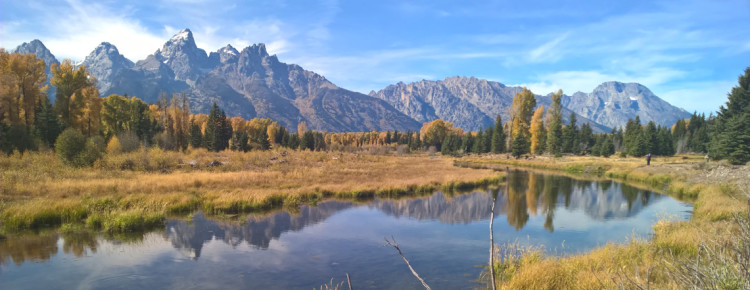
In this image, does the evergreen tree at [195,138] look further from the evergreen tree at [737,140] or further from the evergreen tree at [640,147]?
the evergreen tree at [640,147]

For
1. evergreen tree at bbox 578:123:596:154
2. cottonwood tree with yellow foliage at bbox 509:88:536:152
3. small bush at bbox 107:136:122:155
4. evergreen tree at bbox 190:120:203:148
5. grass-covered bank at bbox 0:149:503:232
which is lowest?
grass-covered bank at bbox 0:149:503:232

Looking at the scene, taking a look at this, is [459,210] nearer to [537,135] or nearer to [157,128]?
[157,128]

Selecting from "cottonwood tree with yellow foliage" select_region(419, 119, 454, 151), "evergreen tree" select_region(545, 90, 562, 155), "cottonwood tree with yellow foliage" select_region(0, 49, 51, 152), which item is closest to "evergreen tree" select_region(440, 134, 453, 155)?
"cottonwood tree with yellow foliage" select_region(419, 119, 454, 151)

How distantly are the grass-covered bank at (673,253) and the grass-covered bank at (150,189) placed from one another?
16.8 m

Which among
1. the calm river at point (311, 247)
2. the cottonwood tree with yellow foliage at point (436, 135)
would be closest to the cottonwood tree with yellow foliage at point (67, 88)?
the calm river at point (311, 247)

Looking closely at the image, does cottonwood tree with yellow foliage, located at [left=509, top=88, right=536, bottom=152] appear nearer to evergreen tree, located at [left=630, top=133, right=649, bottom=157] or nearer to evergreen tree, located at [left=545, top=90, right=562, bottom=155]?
evergreen tree, located at [left=545, top=90, right=562, bottom=155]

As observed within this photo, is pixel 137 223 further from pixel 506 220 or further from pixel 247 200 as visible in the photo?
pixel 506 220

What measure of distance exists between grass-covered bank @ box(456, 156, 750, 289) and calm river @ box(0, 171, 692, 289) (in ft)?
6.46

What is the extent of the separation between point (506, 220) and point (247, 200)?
54.0 feet

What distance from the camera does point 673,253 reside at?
11.9 metres

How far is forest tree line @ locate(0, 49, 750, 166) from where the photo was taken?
3931 centimetres

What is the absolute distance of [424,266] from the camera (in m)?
13.2

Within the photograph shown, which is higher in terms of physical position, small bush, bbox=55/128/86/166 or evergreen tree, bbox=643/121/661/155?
evergreen tree, bbox=643/121/661/155

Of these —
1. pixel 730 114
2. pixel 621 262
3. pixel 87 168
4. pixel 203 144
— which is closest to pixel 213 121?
pixel 203 144
